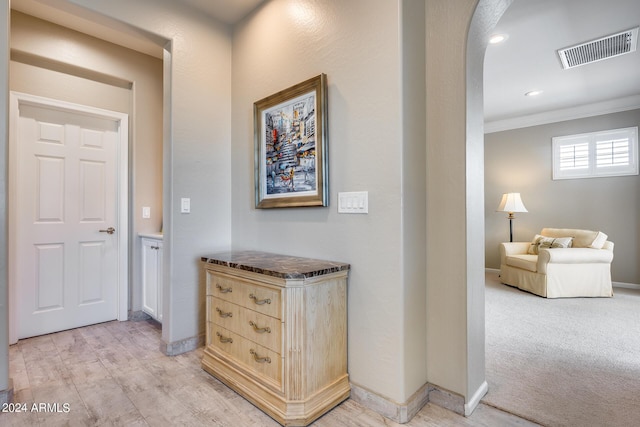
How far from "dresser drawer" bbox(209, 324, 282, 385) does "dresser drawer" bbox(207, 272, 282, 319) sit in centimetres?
22

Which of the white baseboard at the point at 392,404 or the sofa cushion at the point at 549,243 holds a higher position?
the sofa cushion at the point at 549,243

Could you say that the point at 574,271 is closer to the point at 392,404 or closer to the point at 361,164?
the point at 392,404

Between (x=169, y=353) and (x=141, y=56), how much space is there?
2.98 meters

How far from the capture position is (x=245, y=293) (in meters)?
1.95

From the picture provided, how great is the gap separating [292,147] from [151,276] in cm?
200

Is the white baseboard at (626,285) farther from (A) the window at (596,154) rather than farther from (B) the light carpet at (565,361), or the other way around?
(A) the window at (596,154)

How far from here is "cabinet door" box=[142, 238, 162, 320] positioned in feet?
9.78

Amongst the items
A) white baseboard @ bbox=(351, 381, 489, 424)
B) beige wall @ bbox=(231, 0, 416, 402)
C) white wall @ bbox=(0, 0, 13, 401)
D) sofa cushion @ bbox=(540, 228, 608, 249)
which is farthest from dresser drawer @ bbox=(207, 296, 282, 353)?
sofa cushion @ bbox=(540, 228, 608, 249)

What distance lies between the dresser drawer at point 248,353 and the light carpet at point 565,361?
123 cm

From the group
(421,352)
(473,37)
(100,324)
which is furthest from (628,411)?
(100,324)

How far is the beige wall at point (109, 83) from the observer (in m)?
2.75

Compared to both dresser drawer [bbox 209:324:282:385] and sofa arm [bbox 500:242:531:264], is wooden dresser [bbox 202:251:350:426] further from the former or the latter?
sofa arm [bbox 500:242:531:264]

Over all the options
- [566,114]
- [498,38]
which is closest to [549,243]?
[566,114]

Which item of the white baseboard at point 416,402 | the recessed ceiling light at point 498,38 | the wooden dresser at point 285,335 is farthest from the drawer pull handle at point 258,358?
the recessed ceiling light at point 498,38
